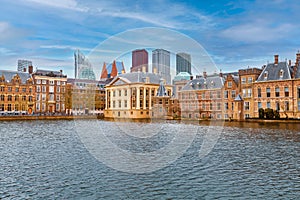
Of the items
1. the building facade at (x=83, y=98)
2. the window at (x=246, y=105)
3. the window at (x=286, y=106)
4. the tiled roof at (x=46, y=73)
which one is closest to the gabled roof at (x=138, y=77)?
the building facade at (x=83, y=98)

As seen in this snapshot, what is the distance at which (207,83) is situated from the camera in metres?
87.9

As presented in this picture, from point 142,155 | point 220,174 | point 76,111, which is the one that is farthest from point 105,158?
point 76,111

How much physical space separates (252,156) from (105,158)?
10729 mm

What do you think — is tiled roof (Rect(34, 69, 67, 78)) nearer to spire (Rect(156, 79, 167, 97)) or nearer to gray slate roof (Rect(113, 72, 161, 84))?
gray slate roof (Rect(113, 72, 161, 84))

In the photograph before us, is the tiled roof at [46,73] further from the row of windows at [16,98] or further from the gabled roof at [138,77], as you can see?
the gabled roof at [138,77]

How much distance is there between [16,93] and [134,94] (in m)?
41.8

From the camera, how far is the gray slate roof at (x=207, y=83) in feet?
279

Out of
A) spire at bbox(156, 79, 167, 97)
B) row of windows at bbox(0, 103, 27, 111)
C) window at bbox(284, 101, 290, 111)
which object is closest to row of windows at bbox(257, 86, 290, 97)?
window at bbox(284, 101, 290, 111)

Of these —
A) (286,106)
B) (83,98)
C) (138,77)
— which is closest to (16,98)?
(83,98)

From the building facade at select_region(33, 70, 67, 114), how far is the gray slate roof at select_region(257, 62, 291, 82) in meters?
76.1

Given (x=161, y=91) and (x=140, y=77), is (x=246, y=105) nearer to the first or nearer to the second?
(x=161, y=91)

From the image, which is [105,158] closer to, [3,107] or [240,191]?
[240,191]

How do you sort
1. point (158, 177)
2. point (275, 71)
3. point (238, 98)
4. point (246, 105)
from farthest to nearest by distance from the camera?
point (246, 105), point (238, 98), point (275, 71), point (158, 177)

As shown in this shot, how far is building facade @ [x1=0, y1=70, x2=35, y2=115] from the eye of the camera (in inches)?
4077
